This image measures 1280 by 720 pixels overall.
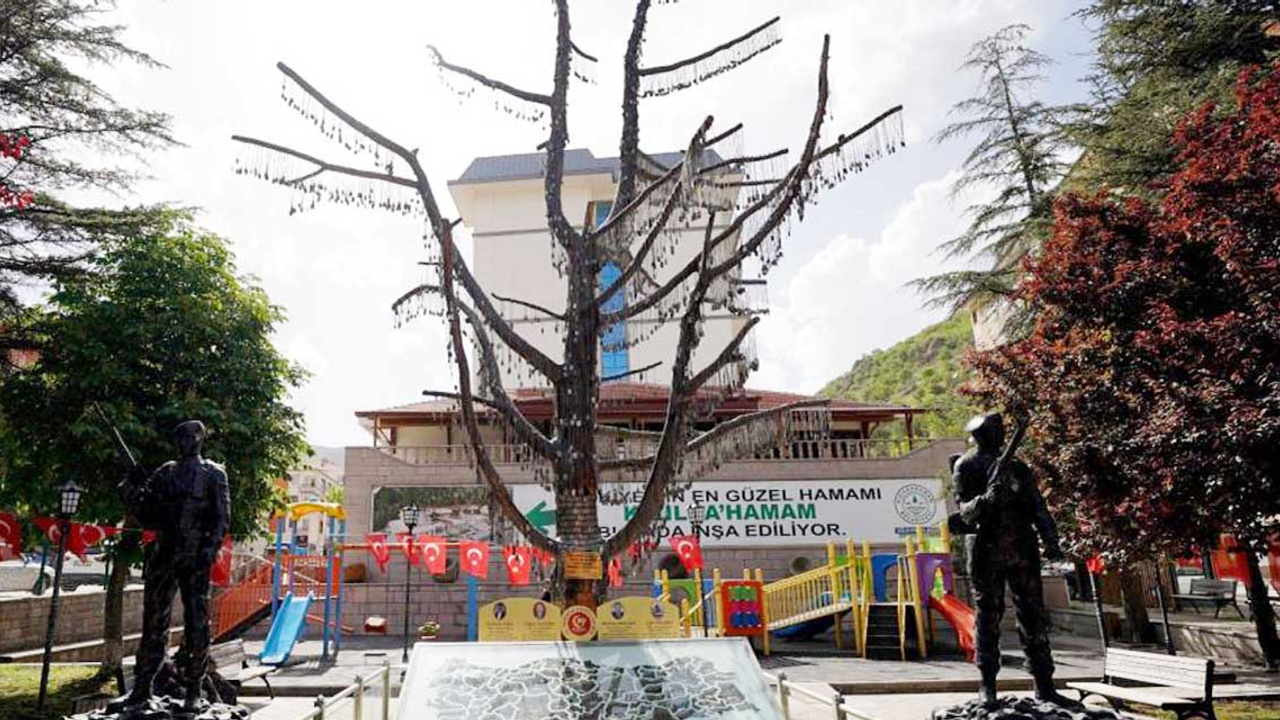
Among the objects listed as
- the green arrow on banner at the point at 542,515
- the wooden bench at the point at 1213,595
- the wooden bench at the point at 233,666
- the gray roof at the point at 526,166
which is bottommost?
the wooden bench at the point at 1213,595

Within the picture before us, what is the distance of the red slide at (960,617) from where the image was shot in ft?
45.7

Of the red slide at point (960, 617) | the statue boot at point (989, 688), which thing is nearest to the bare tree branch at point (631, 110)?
the statue boot at point (989, 688)

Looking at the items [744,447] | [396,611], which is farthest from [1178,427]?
[396,611]

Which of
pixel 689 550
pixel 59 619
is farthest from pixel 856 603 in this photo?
pixel 59 619

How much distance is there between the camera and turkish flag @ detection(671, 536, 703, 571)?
1683 centimetres

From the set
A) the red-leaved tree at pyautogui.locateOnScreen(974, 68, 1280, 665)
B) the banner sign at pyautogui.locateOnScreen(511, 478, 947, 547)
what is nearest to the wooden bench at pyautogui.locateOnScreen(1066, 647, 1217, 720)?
the red-leaved tree at pyautogui.locateOnScreen(974, 68, 1280, 665)

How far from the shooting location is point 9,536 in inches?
392

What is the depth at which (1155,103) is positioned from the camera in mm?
13031

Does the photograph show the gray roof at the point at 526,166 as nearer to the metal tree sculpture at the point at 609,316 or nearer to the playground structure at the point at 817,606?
the playground structure at the point at 817,606

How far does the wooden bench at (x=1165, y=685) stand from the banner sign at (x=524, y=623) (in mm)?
5800

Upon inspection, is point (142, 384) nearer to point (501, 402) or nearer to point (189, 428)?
point (189, 428)

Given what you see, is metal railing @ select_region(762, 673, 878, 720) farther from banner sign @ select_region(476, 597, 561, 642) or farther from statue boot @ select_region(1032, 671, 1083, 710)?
banner sign @ select_region(476, 597, 561, 642)

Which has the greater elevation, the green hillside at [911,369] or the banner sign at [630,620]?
the green hillside at [911,369]

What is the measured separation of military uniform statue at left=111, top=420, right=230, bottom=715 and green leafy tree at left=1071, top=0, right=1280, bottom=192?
13873mm
